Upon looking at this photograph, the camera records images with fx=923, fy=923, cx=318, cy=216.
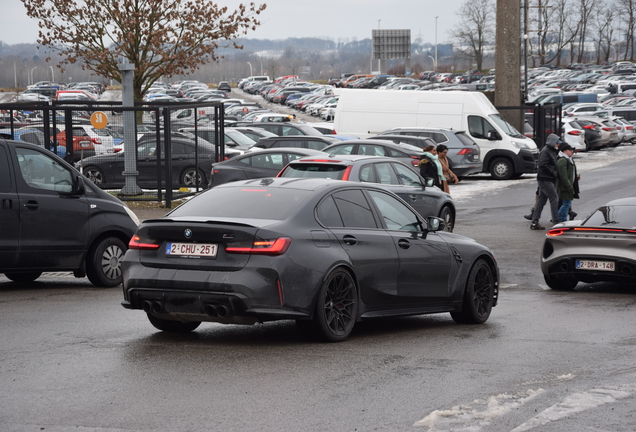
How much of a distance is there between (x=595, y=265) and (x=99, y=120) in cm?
1210

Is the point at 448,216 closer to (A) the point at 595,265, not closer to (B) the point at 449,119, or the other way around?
(A) the point at 595,265

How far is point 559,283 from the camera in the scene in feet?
41.9

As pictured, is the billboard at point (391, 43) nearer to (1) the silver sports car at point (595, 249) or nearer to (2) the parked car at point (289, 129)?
(2) the parked car at point (289, 129)

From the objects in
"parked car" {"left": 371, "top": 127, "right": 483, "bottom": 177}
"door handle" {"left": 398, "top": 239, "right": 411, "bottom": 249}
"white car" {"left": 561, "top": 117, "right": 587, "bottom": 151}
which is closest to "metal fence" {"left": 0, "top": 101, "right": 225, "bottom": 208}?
"parked car" {"left": 371, "top": 127, "right": 483, "bottom": 177}

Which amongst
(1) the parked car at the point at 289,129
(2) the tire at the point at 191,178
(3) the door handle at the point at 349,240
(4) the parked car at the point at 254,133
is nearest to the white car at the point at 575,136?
(1) the parked car at the point at 289,129

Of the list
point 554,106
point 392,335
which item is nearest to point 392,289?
point 392,335

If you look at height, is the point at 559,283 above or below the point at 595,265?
below

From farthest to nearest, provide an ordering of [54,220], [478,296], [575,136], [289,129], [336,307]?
[575,136] < [289,129] < [54,220] < [478,296] < [336,307]

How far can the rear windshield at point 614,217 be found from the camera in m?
12.4

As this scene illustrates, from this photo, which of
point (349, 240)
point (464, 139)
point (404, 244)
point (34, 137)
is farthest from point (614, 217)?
point (464, 139)

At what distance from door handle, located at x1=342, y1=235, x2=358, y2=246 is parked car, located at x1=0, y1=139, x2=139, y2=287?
4.72 metres

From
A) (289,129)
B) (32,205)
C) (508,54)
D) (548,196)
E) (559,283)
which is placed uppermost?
(508,54)

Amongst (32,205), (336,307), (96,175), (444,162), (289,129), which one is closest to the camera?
(336,307)

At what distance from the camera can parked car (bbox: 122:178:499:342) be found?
23.7 ft
